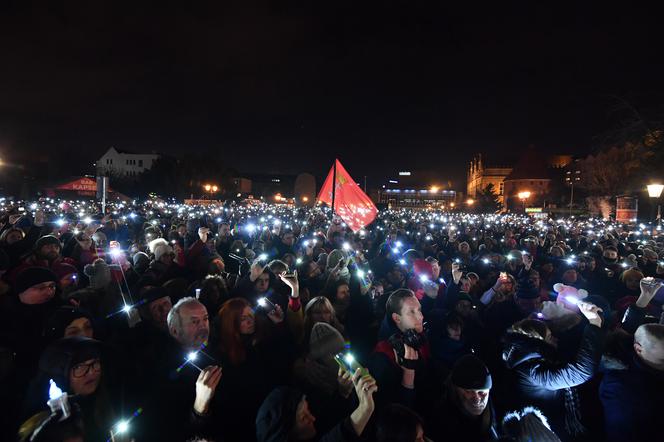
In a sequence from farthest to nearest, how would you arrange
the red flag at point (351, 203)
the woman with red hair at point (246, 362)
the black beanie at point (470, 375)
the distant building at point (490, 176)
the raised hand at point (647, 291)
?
the distant building at point (490, 176) < the red flag at point (351, 203) < the raised hand at point (647, 291) < the woman with red hair at point (246, 362) < the black beanie at point (470, 375)

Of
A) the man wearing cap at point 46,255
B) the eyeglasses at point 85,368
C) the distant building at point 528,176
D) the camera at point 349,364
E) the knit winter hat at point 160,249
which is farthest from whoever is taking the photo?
the distant building at point 528,176

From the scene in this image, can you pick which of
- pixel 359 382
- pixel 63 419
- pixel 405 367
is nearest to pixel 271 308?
pixel 405 367

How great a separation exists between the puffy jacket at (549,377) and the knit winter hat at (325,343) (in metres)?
1.40

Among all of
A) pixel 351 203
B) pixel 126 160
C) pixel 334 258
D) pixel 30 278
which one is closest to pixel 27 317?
pixel 30 278

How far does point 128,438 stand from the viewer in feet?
7.48

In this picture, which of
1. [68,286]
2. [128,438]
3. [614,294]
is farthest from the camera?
[614,294]

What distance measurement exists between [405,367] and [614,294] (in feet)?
20.9

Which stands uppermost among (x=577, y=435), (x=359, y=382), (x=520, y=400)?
(x=359, y=382)

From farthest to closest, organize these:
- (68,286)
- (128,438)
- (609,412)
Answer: (68,286)
(609,412)
(128,438)

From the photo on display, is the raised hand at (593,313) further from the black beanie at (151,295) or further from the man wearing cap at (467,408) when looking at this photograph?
the black beanie at (151,295)

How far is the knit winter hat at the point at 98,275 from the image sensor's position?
4680 mm

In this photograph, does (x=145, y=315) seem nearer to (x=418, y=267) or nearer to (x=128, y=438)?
(x=128, y=438)

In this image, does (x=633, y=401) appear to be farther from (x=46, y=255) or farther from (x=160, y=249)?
(x=46, y=255)

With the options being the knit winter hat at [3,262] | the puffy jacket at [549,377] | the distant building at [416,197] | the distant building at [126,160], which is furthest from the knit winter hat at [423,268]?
the distant building at [416,197]
